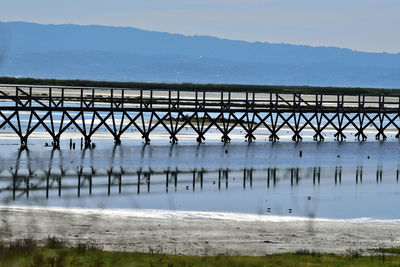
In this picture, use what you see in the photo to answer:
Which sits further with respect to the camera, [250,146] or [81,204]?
[250,146]

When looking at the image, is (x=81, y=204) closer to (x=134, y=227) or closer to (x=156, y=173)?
(x=134, y=227)

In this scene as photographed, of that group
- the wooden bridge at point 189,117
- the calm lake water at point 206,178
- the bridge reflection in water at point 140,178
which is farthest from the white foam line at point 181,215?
the wooden bridge at point 189,117

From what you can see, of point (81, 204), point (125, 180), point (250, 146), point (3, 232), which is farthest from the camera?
point (250, 146)

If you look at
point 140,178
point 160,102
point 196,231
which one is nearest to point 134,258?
point 196,231

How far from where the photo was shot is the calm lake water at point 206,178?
1112 inches

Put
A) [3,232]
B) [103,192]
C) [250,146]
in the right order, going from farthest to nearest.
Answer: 1. [250,146]
2. [103,192]
3. [3,232]

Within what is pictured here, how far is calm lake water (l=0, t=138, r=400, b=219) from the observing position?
2823 cm

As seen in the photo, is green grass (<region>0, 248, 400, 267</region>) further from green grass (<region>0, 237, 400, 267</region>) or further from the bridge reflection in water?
the bridge reflection in water

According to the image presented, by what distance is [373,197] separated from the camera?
31891 mm

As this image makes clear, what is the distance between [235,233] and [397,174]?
1973 centimetres

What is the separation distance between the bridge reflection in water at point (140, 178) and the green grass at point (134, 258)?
9.56m

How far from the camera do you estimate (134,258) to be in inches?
722

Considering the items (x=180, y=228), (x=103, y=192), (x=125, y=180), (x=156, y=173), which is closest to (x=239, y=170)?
(x=156, y=173)

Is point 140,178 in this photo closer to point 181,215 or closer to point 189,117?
point 181,215
